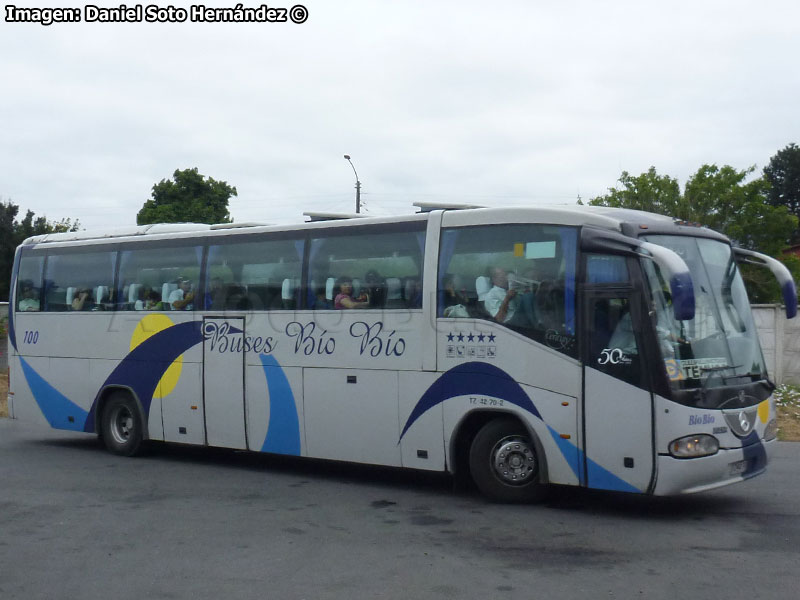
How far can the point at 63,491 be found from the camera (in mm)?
10977

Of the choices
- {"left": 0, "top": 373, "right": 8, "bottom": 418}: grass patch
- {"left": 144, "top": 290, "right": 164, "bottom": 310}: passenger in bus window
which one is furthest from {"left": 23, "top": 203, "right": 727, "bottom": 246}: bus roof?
{"left": 0, "top": 373, "right": 8, "bottom": 418}: grass patch

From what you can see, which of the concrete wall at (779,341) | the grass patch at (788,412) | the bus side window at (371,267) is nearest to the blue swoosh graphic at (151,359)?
the bus side window at (371,267)

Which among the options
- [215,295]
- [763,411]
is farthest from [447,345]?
[215,295]

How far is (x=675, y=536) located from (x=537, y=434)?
1.73m

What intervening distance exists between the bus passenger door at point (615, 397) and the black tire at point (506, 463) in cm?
70

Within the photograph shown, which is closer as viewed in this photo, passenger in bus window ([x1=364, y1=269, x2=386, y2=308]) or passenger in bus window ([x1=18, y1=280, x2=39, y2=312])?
passenger in bus window ([x1=364, y1=269, x2=386, y2=308])

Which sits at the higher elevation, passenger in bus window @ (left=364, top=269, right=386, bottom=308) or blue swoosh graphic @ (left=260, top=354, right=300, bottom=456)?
passenger in bus window @ (left=364, top=269, right=386, bottom=308)

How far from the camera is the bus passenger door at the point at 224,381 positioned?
12406 millimetres

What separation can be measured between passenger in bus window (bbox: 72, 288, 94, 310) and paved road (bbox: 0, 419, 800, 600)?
117 inches

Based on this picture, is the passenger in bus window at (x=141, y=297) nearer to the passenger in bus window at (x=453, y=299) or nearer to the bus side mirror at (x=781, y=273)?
the passenger in bus window at (x=453, y=299)

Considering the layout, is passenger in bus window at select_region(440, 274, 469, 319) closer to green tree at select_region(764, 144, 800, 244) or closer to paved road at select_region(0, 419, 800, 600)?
paved road at select_region(0, 419, 800, 600)

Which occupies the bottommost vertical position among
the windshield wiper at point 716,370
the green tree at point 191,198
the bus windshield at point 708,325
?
the windshield wiper at point 716,370

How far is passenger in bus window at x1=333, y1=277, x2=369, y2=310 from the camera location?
1109 cm

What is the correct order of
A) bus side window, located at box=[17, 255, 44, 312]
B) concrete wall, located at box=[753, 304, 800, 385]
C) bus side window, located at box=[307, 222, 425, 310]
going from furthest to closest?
concrete wall, located at box=[753, 304, 800, 385] → bus side window, located at box=[17, 255, 44, 312] → bus side window, located at box=[307, 222, 425, 310]
